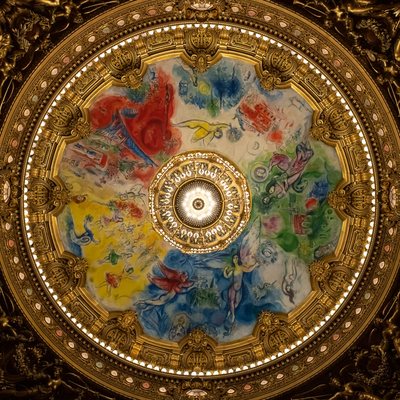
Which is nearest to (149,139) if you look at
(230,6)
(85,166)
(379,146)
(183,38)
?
(85,166)

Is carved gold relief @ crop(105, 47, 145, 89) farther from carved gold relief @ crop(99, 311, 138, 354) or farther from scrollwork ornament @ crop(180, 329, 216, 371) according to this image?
scrollwork ornament @ crop(180, 329, 216, 371)

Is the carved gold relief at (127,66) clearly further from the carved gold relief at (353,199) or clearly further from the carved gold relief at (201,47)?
the carved gold relief at (353,199)

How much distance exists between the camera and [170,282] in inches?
854

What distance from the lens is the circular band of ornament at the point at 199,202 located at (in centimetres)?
2147

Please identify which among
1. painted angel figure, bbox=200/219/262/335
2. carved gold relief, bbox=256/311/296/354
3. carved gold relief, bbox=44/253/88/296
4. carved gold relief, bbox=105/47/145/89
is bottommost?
carved gold relief, bbox=44/253/88/296

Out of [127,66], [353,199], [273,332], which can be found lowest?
[273,332]

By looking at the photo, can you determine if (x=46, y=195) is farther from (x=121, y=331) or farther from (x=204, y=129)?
(x=204, y=129)

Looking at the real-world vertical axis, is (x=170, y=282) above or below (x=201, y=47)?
below

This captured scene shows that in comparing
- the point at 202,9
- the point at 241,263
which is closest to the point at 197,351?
the point at 241,263

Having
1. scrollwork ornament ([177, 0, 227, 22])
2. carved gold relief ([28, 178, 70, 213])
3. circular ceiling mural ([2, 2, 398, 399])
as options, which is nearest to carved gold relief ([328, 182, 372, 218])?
circular ceiling mural ([2, 2, 398, 399])

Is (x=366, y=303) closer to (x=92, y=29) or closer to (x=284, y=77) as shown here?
(x=284, y=77)

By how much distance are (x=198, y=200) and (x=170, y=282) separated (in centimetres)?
243

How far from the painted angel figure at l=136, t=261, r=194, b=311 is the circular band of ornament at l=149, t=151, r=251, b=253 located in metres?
0.70

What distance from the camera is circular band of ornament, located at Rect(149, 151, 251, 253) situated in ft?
70.4
